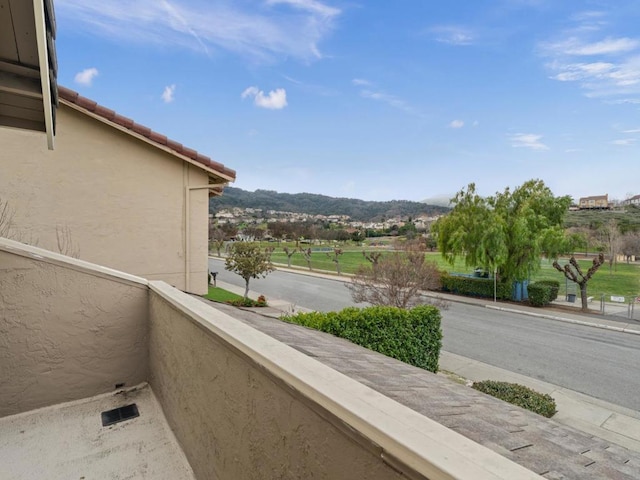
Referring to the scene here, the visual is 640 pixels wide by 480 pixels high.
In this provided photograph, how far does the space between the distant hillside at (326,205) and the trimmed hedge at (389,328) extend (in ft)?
296

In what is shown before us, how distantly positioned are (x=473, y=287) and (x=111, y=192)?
20981 millimetres

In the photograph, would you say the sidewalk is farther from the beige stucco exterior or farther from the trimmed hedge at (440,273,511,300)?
the trimmed hedge at (440,273,511,300)

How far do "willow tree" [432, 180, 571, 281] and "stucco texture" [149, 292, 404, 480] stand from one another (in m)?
20.4

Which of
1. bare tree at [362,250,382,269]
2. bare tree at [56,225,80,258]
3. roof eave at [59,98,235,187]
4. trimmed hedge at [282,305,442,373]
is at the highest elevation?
roof eave at [59,98,235,187]

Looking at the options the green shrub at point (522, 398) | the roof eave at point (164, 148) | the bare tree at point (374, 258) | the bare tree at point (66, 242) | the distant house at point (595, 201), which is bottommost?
the green shrub at point (522, 398)

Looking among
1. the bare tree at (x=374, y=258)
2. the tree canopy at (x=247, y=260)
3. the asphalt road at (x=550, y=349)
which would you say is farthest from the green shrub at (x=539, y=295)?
the tree canopy at (x=247, y=260)

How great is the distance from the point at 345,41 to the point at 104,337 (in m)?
19.3

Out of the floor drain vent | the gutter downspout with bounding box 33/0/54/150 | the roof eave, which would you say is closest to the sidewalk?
the floor drain vent

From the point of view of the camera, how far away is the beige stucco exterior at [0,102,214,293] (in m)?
6.31

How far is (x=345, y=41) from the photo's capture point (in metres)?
18.5

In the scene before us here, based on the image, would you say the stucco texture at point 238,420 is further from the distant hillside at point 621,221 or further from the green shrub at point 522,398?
the distant hillside at point 621,221

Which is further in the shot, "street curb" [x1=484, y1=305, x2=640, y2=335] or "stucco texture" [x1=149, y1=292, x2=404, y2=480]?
"street curb" [x1=484, y1=305, x2=640, y2=335]

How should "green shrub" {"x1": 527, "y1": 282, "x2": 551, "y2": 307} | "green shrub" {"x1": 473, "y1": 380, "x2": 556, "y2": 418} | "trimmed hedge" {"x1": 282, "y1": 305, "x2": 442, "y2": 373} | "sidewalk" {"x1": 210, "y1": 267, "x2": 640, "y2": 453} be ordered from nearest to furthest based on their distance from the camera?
"green shrub" {"x1": 473, "y1": 380, "x2": 556, "y2": 418}, "sidewalk" {"x1": 210, "y1": 267, "x2": 640, "y2": 453}, "trimmed hedge" {"x1": 282, "y1": 305, "x2": 442, "y2": 373}, "green shrub" {"x1": 527, "y1": 282, "x2": 551, "y2": 307}

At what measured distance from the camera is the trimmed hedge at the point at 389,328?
744 cm
